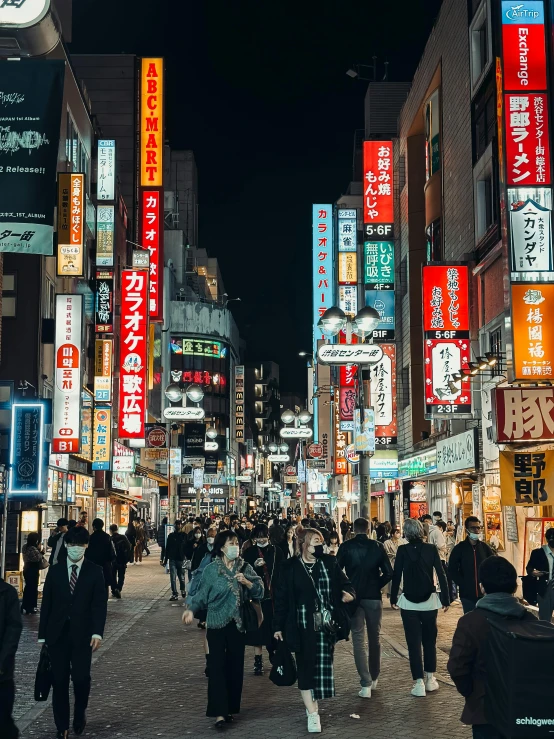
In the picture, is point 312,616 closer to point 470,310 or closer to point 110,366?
point 470,310

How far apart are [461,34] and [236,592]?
23893 mm

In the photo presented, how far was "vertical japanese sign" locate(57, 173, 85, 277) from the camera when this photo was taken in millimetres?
29688

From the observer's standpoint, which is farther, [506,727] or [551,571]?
[551,571]

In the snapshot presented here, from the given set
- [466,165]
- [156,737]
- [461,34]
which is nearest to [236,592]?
[156,737]

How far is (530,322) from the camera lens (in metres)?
19.4

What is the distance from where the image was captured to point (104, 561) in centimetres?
1991

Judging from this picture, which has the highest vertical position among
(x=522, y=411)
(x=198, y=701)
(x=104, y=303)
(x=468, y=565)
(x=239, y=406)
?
(x=239, y=406)

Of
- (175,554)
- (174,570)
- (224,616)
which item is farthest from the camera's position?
(174,570)

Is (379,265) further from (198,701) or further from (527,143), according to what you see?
(198,701)

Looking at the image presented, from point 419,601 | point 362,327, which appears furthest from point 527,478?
point 419,601

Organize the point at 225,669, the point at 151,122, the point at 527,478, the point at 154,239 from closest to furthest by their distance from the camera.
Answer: the point at 225,669, the point at 527,478, the point at 151,122, the point at 154,239

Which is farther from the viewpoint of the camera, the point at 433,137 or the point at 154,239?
the point at 154,239

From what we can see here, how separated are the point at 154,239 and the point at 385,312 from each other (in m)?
13.3

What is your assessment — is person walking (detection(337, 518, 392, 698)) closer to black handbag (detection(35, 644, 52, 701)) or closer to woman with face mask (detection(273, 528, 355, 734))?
woman with face mask (detection(273, 528, 355, 734))
